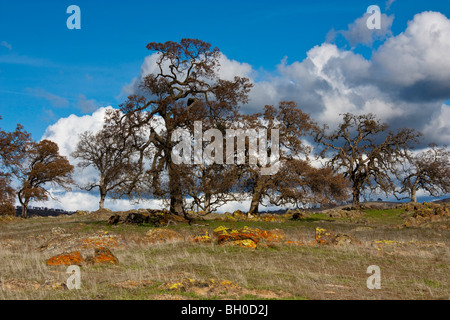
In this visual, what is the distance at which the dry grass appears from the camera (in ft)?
31.3

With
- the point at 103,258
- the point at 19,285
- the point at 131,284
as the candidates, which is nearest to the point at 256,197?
the point at 103,258

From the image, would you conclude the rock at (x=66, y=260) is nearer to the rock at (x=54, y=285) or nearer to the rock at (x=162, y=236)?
the rock at (x=54, y=285)

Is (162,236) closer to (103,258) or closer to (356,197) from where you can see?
(103,258)

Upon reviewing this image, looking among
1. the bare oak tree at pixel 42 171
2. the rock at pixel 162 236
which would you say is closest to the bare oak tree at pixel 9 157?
the bare oak tree at pixel 42 171

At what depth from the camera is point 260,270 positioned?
1248 centimetres

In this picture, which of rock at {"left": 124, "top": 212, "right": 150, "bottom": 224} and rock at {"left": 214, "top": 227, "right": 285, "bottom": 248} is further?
rock at {"left": 124, "top": 212, "right": 150, "bottom": 224}

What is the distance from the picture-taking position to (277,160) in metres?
40.4

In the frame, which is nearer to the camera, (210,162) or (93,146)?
(210,162)

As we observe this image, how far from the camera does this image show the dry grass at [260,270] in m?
9.54

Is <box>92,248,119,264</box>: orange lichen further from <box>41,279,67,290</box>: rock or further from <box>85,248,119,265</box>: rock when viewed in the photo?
<box>41,279,67,290</box>: rock

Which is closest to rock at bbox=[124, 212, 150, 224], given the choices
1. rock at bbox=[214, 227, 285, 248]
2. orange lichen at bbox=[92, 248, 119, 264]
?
rock at bbox=[214, 227, 285, 248]
